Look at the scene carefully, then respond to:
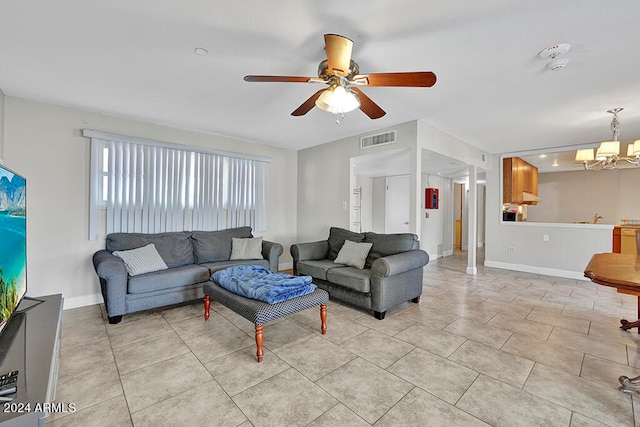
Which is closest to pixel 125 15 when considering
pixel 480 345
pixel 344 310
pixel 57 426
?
pixel 57 426

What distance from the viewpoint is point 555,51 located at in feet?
6.71

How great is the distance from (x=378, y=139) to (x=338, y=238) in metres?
1.60

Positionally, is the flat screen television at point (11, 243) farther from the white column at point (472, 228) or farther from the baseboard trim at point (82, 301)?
the white column at point (472, 228)

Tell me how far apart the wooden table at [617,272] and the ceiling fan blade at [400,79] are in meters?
1.57

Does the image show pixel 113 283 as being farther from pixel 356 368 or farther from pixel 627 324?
pixel 627 324

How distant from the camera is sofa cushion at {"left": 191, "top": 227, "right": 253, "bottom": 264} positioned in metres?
3.90

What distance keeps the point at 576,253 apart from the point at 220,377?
19.9 feet

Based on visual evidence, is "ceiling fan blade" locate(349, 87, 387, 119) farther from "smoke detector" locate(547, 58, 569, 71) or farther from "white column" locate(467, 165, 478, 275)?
"white column" locate(467, 165, 478, 275)

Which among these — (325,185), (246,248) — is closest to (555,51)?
(325,185)

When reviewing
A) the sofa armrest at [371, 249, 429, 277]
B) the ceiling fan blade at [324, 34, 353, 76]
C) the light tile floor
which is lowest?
the light tile floor

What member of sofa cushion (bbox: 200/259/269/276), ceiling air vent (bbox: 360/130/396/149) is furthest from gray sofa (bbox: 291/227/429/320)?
ceiling air vent (bbox: 360/130/396/149)

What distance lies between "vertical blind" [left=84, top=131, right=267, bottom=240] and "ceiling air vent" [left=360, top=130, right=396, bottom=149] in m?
1.90

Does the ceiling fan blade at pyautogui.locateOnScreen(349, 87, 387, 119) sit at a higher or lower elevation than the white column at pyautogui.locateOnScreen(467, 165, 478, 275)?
higher

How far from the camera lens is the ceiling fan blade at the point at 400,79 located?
1791mm
